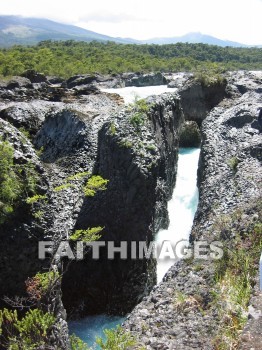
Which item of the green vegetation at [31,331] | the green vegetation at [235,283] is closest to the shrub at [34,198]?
the green vegetation at [31,331]

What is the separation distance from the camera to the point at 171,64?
330ft

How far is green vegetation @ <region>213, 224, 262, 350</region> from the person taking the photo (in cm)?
995

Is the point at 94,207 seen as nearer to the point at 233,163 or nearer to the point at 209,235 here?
the point at 209,235

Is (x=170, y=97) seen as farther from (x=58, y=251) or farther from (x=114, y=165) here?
(x=58, y=251)

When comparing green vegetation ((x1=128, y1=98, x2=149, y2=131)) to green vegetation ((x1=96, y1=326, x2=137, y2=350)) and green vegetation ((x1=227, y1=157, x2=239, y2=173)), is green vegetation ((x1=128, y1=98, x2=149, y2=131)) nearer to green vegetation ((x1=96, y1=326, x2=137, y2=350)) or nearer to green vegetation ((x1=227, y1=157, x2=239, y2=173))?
green vegetation ((x1=227, y1=157, x2=239, y2=173))

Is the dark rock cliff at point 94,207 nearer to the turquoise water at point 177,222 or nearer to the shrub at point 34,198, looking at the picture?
the shrub at point 34,198

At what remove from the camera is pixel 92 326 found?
16328 millimetres

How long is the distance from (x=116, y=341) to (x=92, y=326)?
718 cm

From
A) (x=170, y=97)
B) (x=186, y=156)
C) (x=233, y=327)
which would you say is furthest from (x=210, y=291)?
(x=186, y=156)

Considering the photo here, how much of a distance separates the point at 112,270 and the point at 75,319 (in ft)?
8.21

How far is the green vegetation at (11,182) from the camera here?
44.3ft

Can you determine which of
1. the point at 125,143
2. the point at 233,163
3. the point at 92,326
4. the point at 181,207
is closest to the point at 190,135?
the point at 181,207

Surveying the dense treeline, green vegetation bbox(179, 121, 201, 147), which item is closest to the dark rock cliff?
green vegetation bbox(179, 121, 201, 147)

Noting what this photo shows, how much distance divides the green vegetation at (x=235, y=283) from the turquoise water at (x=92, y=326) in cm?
590
